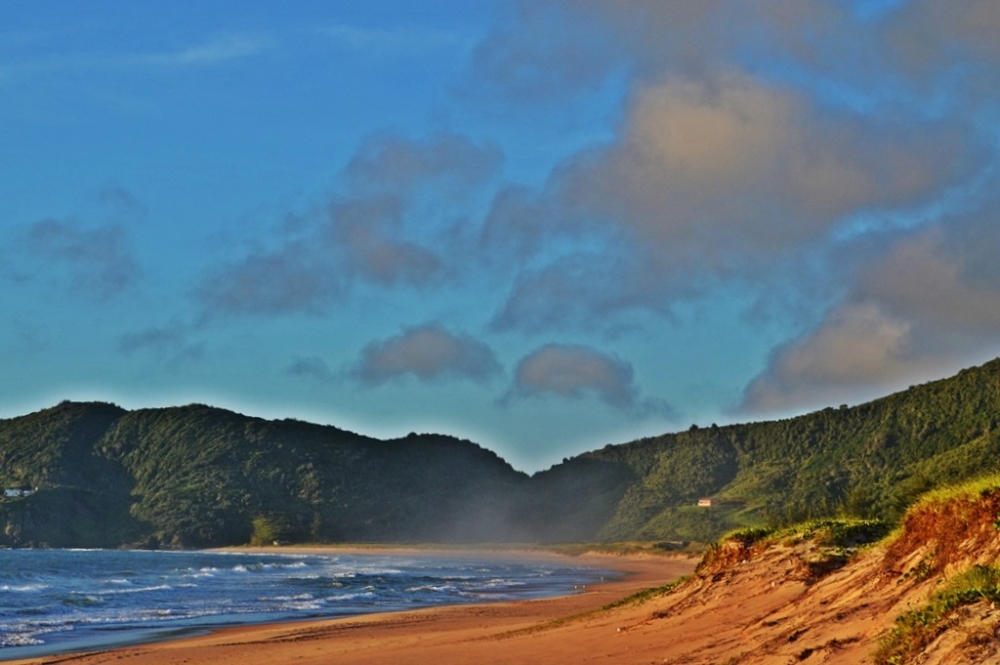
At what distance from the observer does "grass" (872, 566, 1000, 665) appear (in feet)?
40.6

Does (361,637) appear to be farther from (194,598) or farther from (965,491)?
(194,598)

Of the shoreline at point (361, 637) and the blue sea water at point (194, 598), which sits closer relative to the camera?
the shoreline at point (361, 637)

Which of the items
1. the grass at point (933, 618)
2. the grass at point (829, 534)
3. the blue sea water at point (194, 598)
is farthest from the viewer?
the blue sea water at point (194, 598)

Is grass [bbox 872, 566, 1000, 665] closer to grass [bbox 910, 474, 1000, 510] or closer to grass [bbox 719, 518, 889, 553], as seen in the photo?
grass [bbox 910, 474, 1000, 510]

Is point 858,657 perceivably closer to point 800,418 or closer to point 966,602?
point 966,602

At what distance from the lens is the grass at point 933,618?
1237 centimetres

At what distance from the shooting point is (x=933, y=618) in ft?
41.5

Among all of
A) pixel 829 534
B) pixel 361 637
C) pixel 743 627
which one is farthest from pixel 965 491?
pixel 361 637

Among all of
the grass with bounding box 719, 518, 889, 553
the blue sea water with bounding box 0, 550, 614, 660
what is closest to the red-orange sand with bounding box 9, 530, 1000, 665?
the grass with bounding box 719, 518, 889, 553

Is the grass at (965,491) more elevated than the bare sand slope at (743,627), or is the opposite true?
the grass at (965,491)

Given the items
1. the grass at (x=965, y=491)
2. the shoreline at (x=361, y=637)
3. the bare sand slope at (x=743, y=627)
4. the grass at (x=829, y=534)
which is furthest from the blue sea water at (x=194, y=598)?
the grass at (x=965, y=491)

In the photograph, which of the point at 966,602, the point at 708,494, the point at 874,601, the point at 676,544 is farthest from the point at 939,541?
the point at 708,494

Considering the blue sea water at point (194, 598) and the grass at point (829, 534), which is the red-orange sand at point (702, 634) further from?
the blue sea water at point (194, 598)

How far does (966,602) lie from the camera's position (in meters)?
12.5
